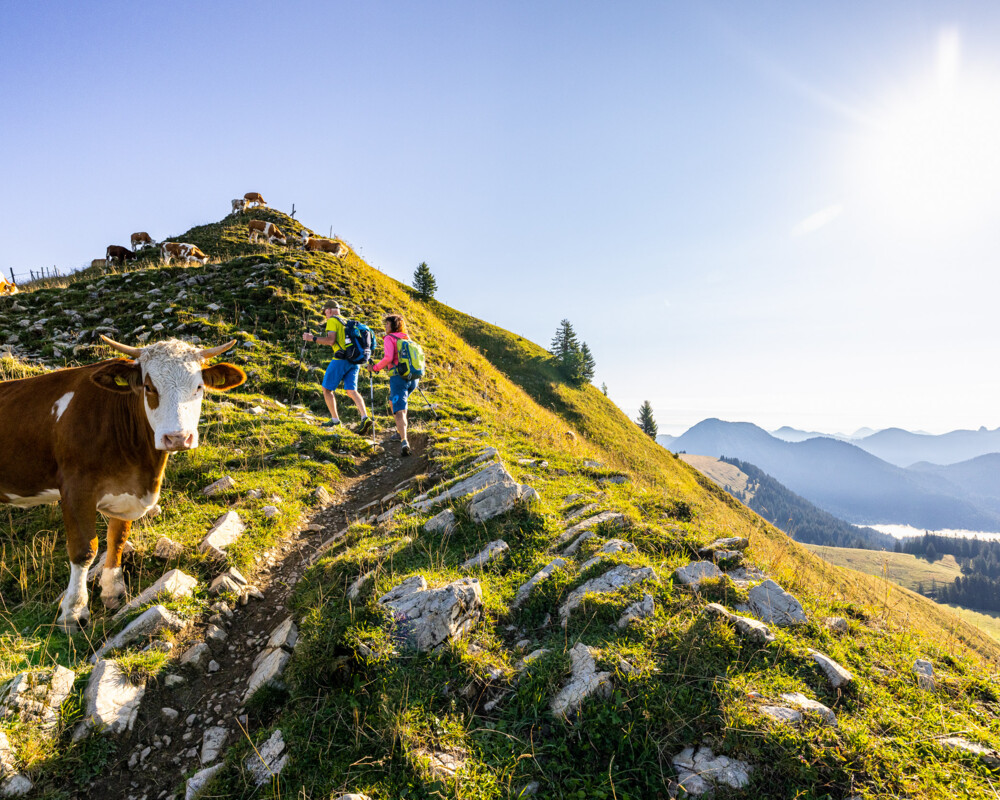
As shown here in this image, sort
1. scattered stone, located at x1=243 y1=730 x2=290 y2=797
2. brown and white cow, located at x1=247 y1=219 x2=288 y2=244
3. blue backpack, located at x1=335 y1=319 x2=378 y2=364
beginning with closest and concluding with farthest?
scattered stone, located at x1=243 y1=730 x2=290 y2=797 → blue backpack, located at x1=335 y1=319 x2=378 y2=364 → brown and white cow, located at x1=247 y1=219 x2=288 y2=244

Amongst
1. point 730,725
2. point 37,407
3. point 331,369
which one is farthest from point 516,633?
point 331,369

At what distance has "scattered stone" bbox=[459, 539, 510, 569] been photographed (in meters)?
5.62

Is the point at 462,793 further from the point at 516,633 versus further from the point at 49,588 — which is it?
the point at 49,588

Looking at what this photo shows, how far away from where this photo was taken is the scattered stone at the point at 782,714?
125 inches

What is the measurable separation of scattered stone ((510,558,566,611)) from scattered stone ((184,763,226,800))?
296 centimetres

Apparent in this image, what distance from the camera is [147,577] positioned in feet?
17.7

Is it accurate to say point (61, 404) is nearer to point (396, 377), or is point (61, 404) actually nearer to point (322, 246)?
point (396, 377)

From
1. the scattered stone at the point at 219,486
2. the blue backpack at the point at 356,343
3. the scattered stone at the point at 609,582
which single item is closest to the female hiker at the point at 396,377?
the blue backpack at the point at 356,343

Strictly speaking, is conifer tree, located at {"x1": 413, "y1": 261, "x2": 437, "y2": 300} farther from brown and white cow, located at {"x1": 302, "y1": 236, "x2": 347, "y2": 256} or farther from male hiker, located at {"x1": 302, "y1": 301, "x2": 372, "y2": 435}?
male hiker, located at {"x1": 302, "y1": 301, "x2": 372, "y2": 435}

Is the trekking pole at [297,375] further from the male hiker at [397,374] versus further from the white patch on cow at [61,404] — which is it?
the white patch on cow at [61,404]

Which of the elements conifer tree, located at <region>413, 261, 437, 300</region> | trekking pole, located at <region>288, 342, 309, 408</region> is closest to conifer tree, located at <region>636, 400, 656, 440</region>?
conifer tree, located at <region>413, 261, 437, 300</region>

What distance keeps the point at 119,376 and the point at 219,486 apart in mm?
3075

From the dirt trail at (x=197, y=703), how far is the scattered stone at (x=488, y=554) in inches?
92.9

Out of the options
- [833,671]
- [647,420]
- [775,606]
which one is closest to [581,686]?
[833,671]
